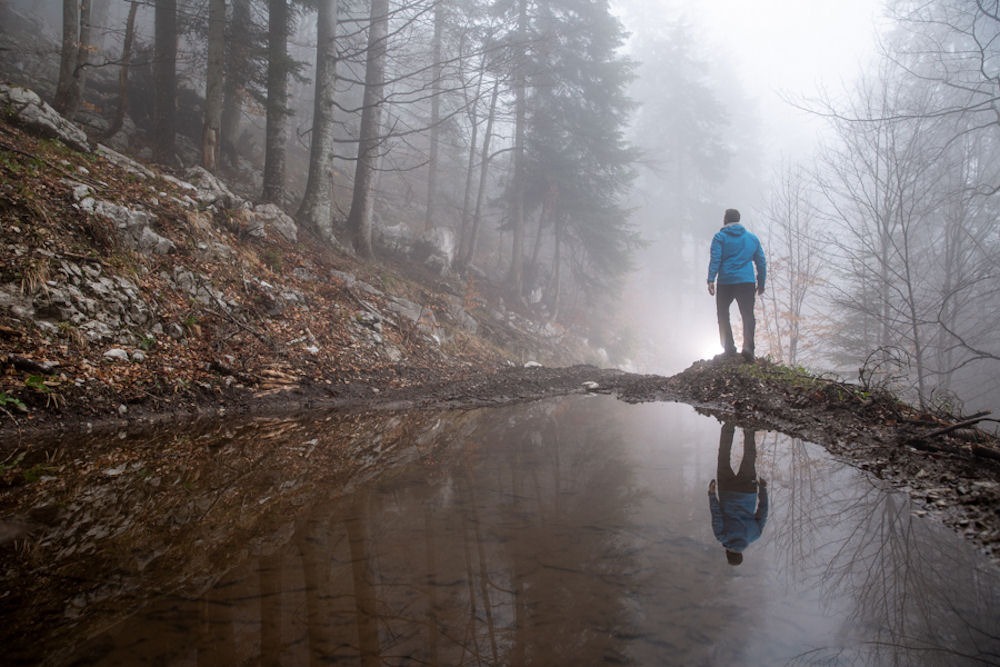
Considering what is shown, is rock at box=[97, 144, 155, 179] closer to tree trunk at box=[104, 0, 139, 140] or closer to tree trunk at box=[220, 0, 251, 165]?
A: tree trunk at box=[104, 0, 139, 140]

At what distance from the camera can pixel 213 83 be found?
31.7 ft

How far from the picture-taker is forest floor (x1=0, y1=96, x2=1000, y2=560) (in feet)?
10.4

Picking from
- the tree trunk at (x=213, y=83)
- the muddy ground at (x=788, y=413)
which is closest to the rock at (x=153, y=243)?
the muddy ground at (x=788, y=413)

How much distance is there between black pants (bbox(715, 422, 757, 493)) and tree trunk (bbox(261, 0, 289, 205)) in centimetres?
936

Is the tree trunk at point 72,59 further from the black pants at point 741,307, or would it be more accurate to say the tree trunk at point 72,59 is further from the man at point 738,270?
the black pants at point 741,307

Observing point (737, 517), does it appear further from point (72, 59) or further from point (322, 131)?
point (72, 59)

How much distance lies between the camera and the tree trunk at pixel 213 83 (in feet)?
31.7

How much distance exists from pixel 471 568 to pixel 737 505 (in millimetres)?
1506

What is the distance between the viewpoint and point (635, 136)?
34250 mm

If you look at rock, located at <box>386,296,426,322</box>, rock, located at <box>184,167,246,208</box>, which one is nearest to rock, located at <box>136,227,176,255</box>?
rock, located at <box>184,167,246,208</box>

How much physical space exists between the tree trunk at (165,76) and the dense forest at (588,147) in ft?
0.15

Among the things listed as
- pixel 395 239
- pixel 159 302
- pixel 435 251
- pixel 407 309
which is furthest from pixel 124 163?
pixel 435 251

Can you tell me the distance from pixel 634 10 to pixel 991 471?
41.4 m

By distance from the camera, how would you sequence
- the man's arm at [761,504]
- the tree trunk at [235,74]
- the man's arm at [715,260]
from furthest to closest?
1. the tree trunk at [235,74]
2. the man's arm at [715,260]
3. the man's arm at [761,504]
